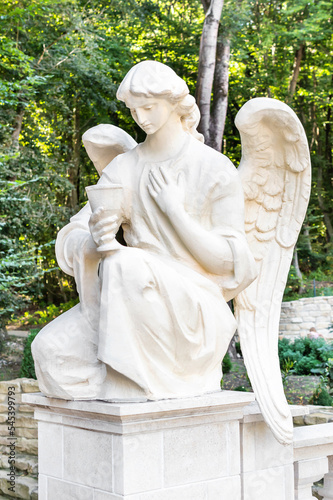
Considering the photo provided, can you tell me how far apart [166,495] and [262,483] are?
0.66 metres

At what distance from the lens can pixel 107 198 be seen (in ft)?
8.44

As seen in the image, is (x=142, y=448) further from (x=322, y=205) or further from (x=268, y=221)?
(x=322, y=205)

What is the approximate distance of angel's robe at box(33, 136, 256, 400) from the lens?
8.28 ft

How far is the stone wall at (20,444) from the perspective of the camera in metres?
6.31

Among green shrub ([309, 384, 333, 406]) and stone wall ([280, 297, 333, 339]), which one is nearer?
green shrub ([309, 384, 333, 406])

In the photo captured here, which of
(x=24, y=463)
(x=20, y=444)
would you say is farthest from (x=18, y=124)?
(x=24, y=463)

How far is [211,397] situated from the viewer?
2.60 meters

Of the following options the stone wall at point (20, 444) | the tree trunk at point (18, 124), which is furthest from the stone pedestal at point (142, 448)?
the tree trunk at point (18, 124)

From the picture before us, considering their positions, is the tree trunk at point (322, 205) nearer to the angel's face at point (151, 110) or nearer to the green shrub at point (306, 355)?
the green shrub at point (306, 355)

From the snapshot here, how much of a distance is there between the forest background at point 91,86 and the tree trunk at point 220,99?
0.16ft

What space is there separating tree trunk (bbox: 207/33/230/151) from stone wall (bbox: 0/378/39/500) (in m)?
5.24

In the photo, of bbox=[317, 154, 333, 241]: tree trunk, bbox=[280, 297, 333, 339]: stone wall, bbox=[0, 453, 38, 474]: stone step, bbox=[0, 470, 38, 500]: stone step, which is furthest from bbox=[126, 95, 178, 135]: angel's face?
bbox=[317, 154, 333, 241]: tree trunk

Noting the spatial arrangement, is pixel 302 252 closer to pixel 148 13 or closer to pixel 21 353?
pixel 148 13

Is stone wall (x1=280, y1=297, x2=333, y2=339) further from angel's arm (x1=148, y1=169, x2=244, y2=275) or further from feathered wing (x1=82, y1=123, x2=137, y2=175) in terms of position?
angel's arm (x1=148, y1=169, x2=244, y2=275)
